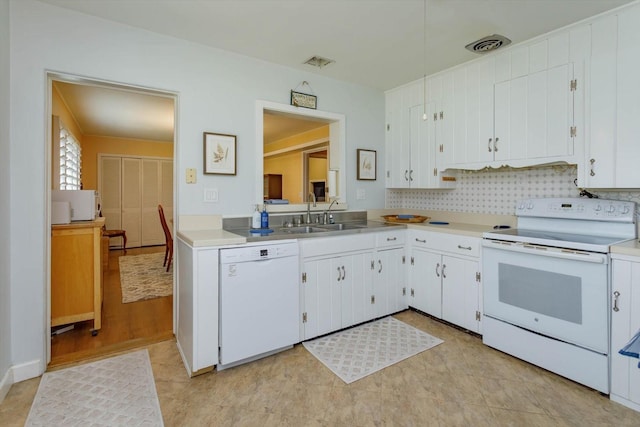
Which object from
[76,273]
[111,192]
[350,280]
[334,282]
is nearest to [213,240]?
[334,282]

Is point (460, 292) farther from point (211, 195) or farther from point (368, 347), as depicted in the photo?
point (211, 195)

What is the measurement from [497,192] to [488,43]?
4.45 feet

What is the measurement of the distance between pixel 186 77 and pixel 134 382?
2.24m

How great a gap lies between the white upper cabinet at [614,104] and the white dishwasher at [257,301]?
2.21m

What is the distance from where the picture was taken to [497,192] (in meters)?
3.10

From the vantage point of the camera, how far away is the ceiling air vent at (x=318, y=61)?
2910 mm

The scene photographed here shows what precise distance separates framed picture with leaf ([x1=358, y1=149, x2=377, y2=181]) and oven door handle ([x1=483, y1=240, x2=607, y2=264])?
5.03 feet

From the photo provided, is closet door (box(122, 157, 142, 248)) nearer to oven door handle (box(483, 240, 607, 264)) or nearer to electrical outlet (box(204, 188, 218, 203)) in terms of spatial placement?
electrical outlet (box(204, 188, 218, 203))

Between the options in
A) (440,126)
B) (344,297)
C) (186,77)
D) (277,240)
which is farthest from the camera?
(440,126)

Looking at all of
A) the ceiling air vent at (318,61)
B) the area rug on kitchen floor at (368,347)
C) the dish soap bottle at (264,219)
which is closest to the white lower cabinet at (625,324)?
the area rug on kitchen floor at (368,347)

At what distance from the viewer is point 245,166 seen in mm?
2914

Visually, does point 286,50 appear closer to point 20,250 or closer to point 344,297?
point 344,297

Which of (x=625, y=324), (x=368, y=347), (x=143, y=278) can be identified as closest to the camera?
(x=625, y=324)

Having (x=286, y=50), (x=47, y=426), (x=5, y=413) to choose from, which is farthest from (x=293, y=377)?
(x=286, y=50)
